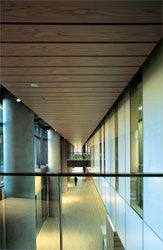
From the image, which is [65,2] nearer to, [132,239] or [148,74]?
[148,74]

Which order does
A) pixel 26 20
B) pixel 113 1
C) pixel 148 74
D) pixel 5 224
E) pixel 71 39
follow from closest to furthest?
pixel 113 1, pixel 26 20, pixel 71 39, pixel 148 74, pixel 5 224

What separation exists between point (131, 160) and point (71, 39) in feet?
9.74

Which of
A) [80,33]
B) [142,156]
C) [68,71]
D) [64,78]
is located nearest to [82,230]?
[142,156]

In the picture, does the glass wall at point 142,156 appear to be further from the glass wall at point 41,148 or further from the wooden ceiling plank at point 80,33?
the glass wall at point 41,148

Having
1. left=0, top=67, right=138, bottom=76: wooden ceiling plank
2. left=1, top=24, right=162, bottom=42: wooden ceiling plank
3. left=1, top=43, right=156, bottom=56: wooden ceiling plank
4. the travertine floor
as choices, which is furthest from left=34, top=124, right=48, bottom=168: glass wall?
left=1, top=24, right=162, bottom=42: wooden ceiling plank

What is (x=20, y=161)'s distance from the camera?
8344mm

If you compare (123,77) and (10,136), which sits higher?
(123,77)

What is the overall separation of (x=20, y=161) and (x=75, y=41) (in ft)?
20.0

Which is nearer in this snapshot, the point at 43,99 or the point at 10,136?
the point at 43,99

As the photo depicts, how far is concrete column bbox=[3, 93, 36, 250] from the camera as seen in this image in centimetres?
805

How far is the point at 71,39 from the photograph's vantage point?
2648mm

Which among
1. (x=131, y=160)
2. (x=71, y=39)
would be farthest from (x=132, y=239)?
(x=71, y=39)

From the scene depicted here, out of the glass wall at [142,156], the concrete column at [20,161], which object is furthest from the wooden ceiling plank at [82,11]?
the concrete column at [20,161]

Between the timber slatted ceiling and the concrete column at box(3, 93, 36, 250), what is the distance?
13.2 feet
